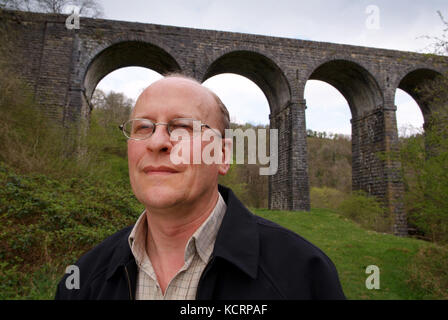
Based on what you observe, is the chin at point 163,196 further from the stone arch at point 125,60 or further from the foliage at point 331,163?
the foliage at point 331,163

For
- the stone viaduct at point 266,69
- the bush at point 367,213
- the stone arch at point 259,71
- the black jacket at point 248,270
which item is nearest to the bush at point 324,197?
the stone viaduct at point 266,69

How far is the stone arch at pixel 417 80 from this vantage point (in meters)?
16.1

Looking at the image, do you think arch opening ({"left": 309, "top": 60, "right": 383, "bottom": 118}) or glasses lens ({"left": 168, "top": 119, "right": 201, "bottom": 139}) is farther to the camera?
arch opening ({"left": 309, "top": 60, "right": 383, "bottom": 118})

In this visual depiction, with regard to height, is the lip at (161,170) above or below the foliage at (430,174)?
below

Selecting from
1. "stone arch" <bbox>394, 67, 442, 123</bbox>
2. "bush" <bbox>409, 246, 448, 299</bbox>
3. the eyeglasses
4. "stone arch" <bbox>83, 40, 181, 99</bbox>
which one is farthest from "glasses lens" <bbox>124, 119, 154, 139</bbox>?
"stone arch" <bbox>394, 67, 442, 123</bbox>

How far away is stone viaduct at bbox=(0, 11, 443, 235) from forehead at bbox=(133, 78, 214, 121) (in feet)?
41.7

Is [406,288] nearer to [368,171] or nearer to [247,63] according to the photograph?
[368,171]

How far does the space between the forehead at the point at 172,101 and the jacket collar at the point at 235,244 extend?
1.57ft

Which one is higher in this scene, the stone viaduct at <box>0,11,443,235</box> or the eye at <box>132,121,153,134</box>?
the stone viaduct at <box>0,11,443,235</box>

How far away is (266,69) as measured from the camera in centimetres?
1559

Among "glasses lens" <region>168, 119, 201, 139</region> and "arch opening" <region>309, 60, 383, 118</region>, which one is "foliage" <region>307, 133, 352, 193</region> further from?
"glasses lens" <region>168, 119, 201, 139</region>

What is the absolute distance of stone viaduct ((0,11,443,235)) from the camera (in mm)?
12922

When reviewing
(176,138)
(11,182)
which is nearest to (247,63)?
(11,182)

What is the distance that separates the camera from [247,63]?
15828 millimetres
